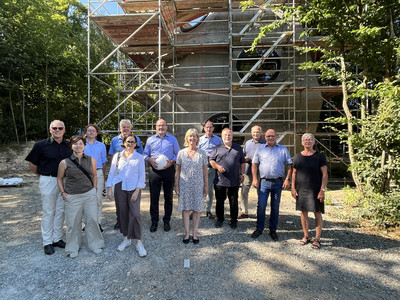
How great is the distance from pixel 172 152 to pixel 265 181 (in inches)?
65.5

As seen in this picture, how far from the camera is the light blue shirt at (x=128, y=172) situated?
345 cm

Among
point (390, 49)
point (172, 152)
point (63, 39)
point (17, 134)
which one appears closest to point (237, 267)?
point (172, 152)

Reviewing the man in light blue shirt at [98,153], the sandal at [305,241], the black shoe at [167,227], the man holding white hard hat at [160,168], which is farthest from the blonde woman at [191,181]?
the sandal at [305,241]

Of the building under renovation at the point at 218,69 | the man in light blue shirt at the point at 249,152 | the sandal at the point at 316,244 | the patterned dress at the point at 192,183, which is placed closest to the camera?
the sandal at the point at 316,244

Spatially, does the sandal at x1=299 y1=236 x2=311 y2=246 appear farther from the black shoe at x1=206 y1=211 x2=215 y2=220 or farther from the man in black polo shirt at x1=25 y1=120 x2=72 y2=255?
the man in black polo shirt at x1=25 y1=120 x2=72 y2=255

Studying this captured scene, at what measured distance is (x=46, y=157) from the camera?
11.4ft

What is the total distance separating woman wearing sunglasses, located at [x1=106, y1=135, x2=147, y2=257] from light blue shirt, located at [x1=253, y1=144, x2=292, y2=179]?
191 cm

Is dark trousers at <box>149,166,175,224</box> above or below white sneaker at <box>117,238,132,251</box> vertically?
above

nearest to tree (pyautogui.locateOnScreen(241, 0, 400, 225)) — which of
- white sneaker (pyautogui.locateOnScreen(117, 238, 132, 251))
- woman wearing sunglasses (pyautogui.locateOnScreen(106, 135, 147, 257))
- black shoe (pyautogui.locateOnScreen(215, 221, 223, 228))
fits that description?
black shoe (pyautogui.locateOnScreen(215, 221, 223, 228))

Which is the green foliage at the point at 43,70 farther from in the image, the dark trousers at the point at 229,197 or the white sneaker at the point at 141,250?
the dark trousers at the point at 229,197

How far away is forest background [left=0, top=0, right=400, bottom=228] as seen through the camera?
4516mm

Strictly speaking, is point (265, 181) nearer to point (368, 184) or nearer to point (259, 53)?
point (368, 184)

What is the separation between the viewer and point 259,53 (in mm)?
9867

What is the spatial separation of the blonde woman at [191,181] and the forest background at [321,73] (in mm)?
3020
